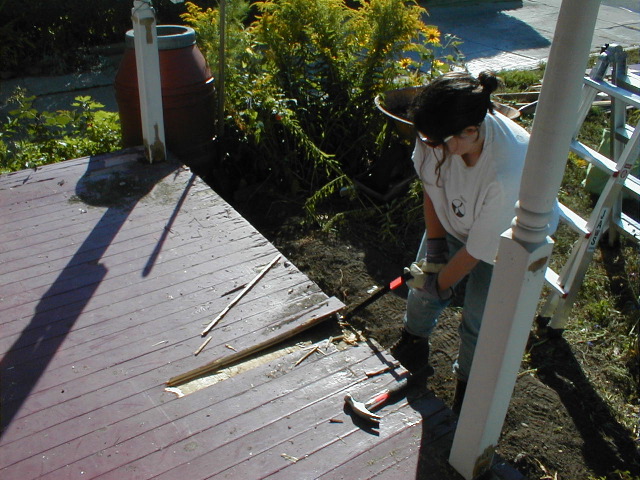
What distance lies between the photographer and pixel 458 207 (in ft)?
8.55

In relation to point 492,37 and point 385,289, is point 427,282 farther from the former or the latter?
point 492,37

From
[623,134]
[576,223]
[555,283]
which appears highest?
[623,134]

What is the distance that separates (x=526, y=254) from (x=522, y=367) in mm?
1946

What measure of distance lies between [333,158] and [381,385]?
2.57 m

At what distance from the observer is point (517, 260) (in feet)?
6.08

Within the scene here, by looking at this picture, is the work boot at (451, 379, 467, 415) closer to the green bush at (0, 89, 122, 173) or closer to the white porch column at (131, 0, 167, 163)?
the white porch column at (131, 0, 167, 163)

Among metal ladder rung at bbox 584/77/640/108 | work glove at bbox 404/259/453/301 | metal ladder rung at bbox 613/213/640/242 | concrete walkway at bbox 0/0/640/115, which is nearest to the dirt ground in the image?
work glove at bbox 404/259/453/301

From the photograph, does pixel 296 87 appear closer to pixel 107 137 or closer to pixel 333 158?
pixel 333 158

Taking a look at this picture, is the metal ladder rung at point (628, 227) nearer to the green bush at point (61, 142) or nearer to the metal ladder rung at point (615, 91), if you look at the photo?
the metal ladder rung at point (615, 91)

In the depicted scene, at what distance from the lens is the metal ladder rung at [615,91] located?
3.43 metres

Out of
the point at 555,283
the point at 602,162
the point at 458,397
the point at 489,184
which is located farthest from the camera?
the point at 555,283

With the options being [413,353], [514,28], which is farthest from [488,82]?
[514,28]

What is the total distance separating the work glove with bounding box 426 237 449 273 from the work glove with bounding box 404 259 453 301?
0.04 feet

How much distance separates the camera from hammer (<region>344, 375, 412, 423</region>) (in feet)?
8.55
